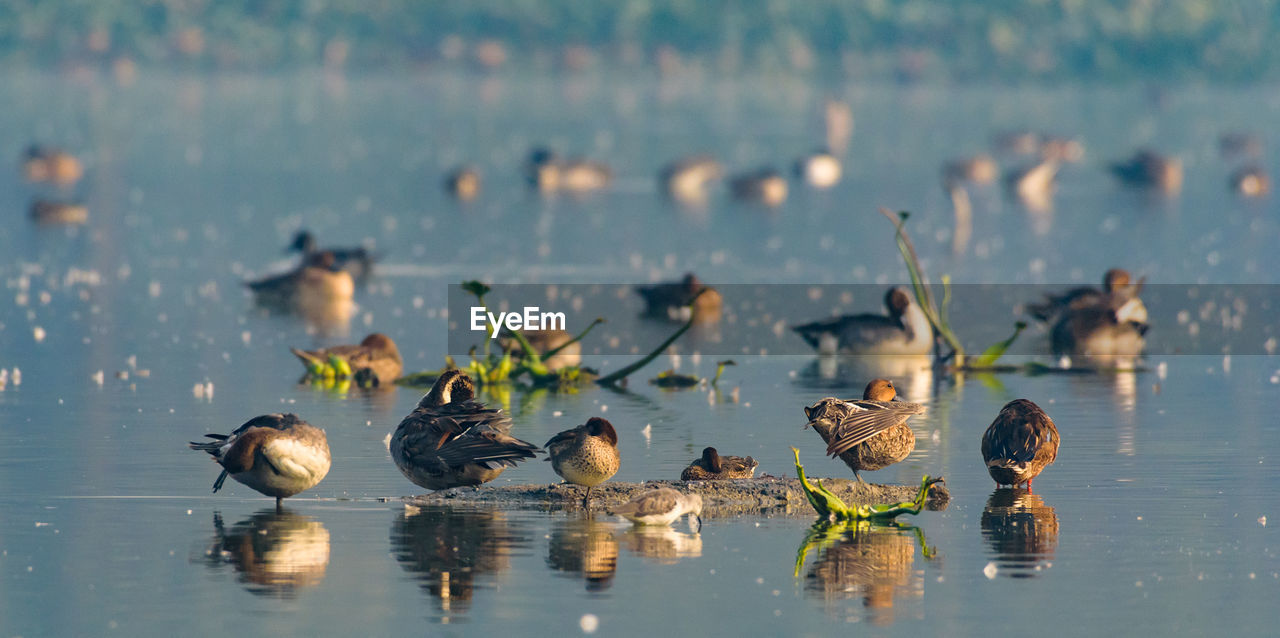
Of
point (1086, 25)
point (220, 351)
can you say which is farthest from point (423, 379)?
point (1086, 25)

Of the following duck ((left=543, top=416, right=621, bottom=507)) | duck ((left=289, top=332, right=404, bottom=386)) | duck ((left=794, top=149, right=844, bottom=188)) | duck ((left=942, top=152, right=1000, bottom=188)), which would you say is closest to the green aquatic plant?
duck ((left=543, top=416, right=621, bottom=507))

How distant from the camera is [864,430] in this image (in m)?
15.4

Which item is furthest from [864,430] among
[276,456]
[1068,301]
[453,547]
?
[1068,301]

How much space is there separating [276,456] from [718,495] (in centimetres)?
319

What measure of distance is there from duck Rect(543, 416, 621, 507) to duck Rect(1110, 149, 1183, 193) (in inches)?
1767

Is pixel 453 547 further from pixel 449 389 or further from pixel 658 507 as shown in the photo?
pixel 449 389

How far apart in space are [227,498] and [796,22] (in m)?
114

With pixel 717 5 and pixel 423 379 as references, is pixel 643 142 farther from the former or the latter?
pixel 423 379

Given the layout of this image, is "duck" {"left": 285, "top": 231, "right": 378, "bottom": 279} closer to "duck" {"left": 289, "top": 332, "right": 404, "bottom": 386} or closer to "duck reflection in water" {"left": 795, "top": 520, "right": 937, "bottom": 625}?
"duck" {"left": 289, "top": 332, "right": 404, "bottom": 386}

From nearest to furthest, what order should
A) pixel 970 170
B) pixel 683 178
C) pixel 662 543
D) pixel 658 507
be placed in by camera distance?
pixel 662 543, pixel 658 507, pixel 683 178, pixel 970 170

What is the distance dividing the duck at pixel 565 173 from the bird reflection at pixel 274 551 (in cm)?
4179

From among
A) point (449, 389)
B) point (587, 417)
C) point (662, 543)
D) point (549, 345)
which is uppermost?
point (549, 345)

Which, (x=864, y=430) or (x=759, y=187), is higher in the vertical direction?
(x=759, y=187)

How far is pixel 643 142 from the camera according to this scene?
80.0 m
